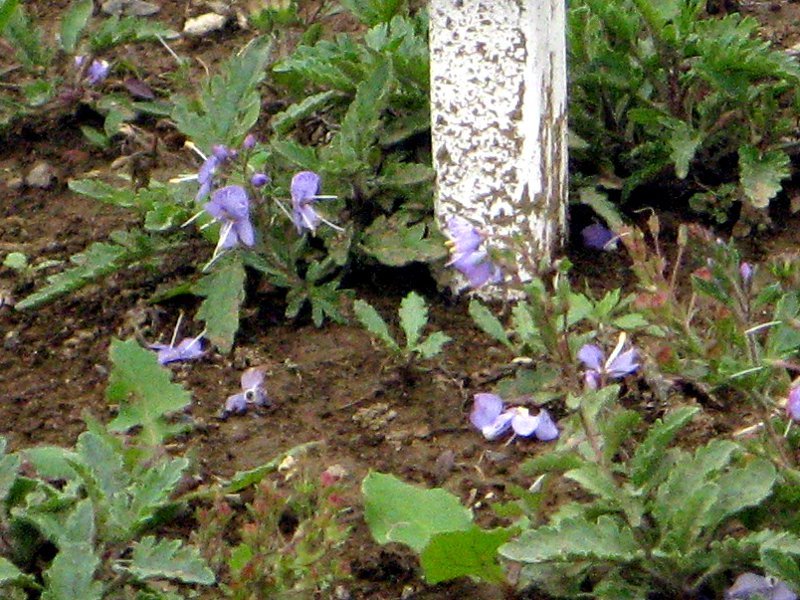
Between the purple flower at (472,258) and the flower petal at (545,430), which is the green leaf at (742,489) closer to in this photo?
the flower petal at (545,430)

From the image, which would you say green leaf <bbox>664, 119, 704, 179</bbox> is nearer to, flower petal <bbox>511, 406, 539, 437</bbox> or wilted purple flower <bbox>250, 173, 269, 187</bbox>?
flower petal <bbox>511, 406, 539, 437</bbox>

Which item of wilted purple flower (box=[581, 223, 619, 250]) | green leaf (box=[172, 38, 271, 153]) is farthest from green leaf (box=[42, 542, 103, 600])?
wilted purple flower (box=[581, 223, 619, 250])

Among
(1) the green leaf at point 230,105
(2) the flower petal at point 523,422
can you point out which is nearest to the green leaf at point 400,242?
(1) the green leaf at point 230,105

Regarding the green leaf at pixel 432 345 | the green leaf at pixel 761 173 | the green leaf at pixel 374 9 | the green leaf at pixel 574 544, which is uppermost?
the green leaf at pixel 374 9

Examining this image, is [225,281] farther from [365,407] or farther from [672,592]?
[672,592]

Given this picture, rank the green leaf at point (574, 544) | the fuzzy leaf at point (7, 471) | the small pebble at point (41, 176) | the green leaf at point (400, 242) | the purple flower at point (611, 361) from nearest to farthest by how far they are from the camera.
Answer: the green leaf at point (574, 544) < the fuzzy leaf at point (7, 471) < the purple flower at point (611, 361) < the green leaf at point (400, 242) < the small pebble at point (41, 176)

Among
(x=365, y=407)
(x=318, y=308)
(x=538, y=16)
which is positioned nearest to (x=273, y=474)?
(x=365, y=407)
